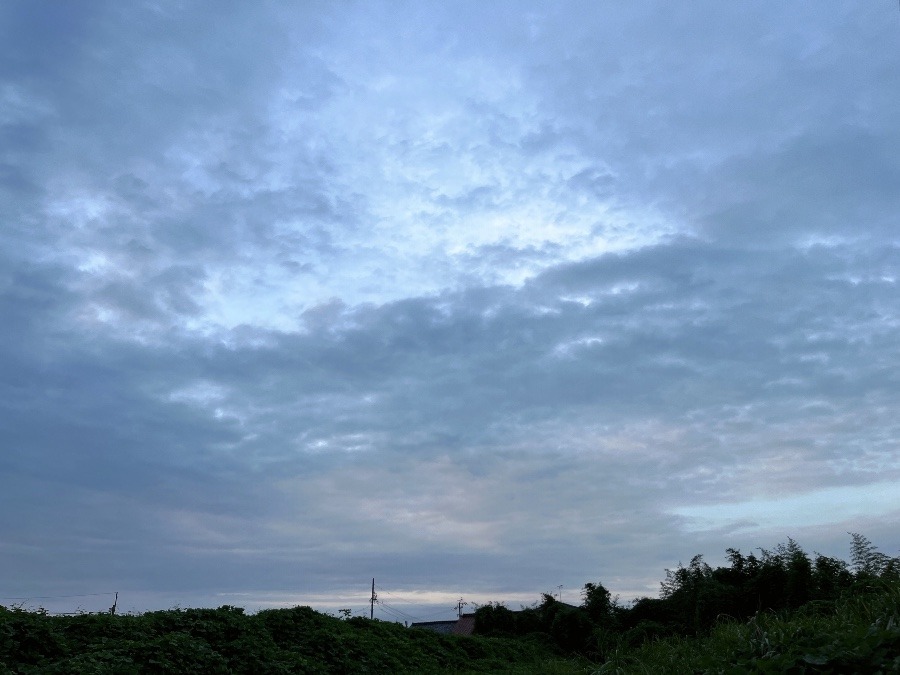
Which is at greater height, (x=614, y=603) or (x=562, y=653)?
(x=614, y=603)

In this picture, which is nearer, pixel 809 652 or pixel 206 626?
pixel 809 652

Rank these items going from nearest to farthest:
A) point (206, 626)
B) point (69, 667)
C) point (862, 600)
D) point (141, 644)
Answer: point (862, 600) → point (69, 667) → point (141, 644) → point (206, 626)

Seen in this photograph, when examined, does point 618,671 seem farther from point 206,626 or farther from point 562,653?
point 562,653

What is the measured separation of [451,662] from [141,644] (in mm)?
11878

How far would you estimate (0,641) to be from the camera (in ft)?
37.0

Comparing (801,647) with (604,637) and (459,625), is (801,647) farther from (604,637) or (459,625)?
(459,625)

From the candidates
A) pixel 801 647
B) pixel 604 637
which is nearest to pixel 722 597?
pixel 604 637

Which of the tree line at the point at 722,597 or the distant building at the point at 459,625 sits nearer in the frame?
the tree line at the point at 722,597

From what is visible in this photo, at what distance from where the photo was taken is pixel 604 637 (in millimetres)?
17375

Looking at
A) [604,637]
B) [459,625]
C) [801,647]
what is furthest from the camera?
[459,625]

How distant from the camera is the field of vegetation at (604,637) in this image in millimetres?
6801

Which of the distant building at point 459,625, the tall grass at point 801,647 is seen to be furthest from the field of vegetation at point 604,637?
the distant building at point 459,625

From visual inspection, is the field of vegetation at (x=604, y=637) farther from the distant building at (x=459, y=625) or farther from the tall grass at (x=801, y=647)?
the distant building at (x=459, y=625)

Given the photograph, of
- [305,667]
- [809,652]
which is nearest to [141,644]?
[305,667]
